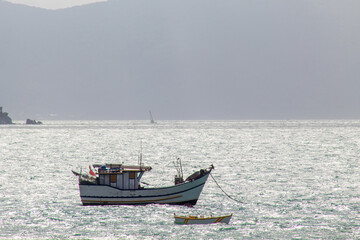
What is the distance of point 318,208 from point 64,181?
1448 inches

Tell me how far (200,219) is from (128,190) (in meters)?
9.67

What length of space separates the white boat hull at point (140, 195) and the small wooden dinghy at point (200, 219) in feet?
25.0

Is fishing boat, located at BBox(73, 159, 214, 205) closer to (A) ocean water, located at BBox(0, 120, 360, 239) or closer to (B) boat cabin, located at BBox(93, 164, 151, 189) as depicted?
(B) boat cabin, located at BBox(93, 164, 151, 189)

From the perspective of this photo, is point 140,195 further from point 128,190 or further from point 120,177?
Answer: point 120,177

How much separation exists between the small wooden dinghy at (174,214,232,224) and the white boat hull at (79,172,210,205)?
7.62 m

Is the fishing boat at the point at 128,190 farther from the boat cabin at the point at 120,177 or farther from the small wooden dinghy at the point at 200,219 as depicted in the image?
the small wooden dinghy at the point at 200,219

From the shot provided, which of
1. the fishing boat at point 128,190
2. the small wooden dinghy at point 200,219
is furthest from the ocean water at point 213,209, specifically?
the fishing boat at point 128,190

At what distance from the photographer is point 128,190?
51.7m

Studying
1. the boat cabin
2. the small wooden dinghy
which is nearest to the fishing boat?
the boat cabin

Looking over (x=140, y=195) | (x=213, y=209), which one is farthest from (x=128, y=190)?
(x=213, y=209)

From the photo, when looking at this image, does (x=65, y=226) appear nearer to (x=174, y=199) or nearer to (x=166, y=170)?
(x=174, y=199)

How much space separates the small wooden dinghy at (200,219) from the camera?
145 feet

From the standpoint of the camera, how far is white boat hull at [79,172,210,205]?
51750 mm

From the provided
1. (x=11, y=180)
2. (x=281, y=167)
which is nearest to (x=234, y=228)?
(x=11, y=180)
